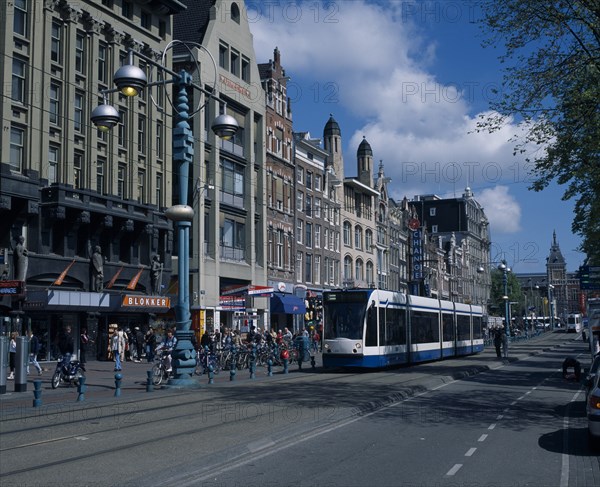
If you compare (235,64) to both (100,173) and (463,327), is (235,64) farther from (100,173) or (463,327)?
(463,327)

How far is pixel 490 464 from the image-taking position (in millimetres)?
10422

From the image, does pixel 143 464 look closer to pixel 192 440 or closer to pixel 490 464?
pixel 192 440

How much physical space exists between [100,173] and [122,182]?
6.37 feet

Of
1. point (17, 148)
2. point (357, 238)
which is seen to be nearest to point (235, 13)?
point (17, 148)

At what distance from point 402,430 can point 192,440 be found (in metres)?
3.93

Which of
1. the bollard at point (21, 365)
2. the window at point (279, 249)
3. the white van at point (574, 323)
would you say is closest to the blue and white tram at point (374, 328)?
the bollard at point (21, 365)

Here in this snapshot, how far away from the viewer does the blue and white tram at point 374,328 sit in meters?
27.8

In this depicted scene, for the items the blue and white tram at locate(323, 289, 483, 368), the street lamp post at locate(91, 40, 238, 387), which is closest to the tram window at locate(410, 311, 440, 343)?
the blue and white tram at locate(323, 289, 483, 368)

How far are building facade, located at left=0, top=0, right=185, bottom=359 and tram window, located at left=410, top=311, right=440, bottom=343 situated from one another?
531 inches

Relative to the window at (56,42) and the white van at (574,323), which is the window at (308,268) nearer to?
the window at (56,42)

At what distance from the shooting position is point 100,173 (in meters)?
36.6

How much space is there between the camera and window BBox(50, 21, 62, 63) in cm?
3403

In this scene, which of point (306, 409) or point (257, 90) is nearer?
point (306, 409)

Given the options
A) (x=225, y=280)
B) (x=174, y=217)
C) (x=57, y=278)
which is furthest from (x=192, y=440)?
(x=225, y=280)
